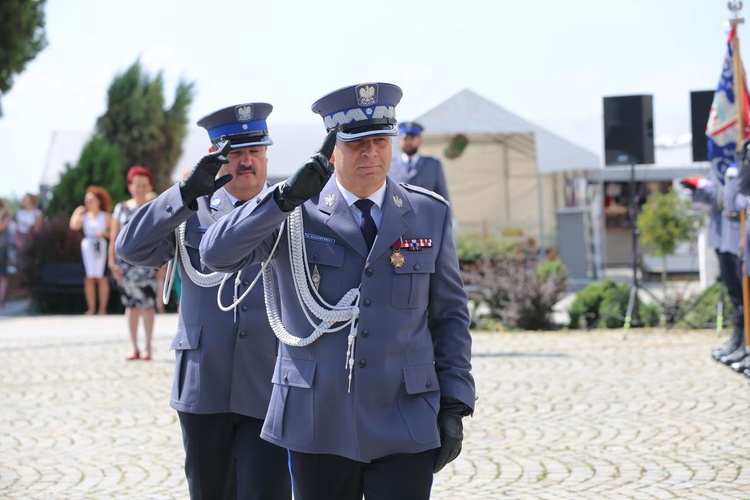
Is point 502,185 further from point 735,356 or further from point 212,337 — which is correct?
point 212,337

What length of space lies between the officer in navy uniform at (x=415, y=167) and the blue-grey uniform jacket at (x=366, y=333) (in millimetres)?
6905

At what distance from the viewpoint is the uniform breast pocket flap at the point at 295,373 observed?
341 cm

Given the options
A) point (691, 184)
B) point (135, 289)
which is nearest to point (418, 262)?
point (135, 289)

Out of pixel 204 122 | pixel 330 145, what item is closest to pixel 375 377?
pixel 330 145

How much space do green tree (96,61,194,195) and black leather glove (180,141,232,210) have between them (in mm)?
27179

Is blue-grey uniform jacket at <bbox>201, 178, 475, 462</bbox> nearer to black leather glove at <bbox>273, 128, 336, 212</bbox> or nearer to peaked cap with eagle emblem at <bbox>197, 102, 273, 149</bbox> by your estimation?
black leather glove at <bbox>273, 128, 336, 212</bbox>

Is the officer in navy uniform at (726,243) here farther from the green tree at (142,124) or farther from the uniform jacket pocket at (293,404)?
the green tree at (142,124)

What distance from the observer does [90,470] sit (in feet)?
20.9

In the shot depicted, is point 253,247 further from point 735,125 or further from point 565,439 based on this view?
point 735,125

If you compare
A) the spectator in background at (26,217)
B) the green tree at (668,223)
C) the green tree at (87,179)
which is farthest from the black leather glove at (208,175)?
the green tree at (87,179)

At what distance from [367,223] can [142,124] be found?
2834 cm

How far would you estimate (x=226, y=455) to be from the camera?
4383 millimetres

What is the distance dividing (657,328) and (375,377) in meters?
10.8

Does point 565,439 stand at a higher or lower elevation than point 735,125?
lower
